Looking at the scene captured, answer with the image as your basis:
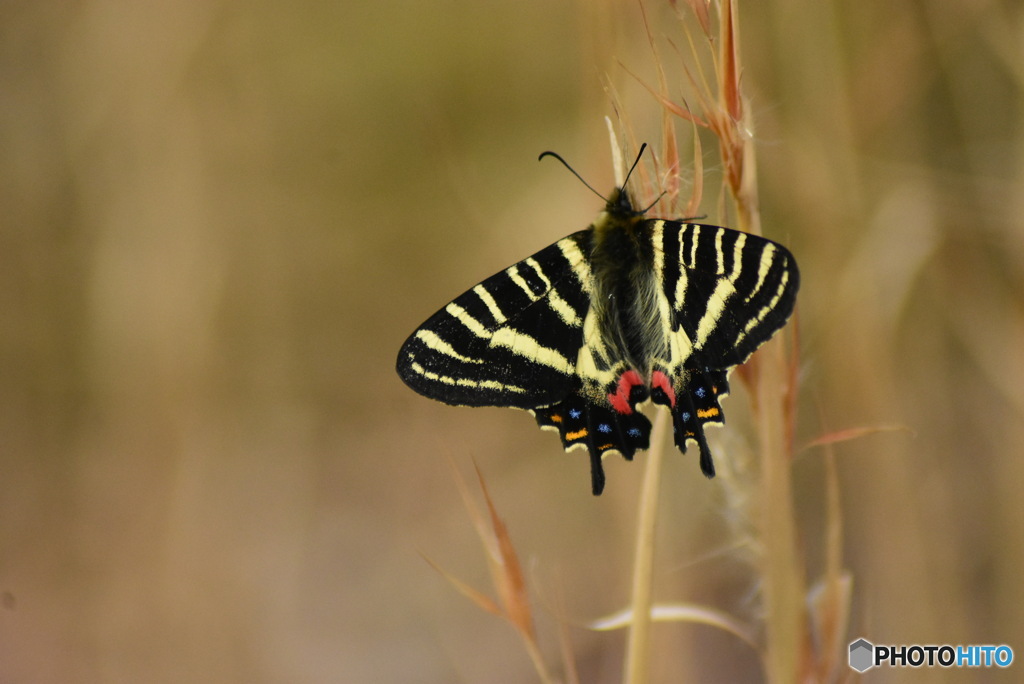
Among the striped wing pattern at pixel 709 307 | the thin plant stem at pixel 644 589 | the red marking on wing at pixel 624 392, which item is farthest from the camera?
the red marking on wing at pixel 624 392

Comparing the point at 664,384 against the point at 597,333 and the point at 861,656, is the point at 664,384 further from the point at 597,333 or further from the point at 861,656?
the point at 861,656

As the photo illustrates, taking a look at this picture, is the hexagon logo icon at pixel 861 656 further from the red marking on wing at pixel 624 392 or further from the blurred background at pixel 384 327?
the red marking on wing at pixel 624 392

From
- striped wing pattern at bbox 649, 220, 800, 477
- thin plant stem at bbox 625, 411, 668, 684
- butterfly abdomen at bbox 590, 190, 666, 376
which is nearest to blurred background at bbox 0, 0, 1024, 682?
butterfly abdomen at bbox 590, 190, 666, 376

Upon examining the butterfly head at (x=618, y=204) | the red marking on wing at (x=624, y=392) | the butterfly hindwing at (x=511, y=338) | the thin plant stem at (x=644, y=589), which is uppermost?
the butterfly head at (x=618, y=204)

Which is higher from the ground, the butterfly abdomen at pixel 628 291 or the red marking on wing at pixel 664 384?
the butterfly abdomen at pixel 628 291

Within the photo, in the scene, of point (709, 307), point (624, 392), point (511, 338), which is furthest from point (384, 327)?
point (709, 307)

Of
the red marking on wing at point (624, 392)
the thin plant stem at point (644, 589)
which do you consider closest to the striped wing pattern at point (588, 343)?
the red marking on wing at point (624, 392)

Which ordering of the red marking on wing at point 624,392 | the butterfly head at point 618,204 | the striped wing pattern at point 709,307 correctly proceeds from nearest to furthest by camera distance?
the striped wing pattern at point 709,307 < the butterfly head at point 618,204 < the red marking on wing at point 624,392
